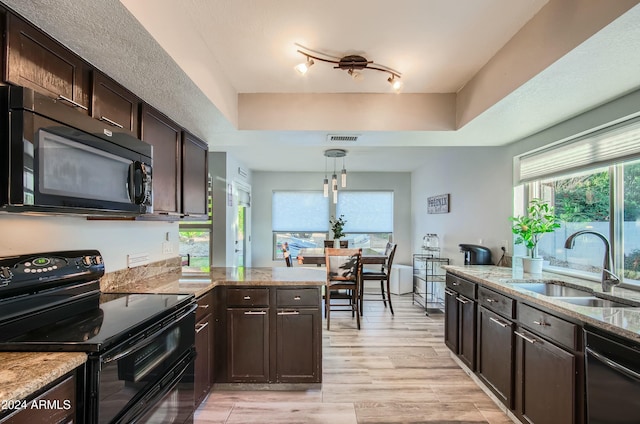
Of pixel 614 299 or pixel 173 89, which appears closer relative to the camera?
pixel 614 299

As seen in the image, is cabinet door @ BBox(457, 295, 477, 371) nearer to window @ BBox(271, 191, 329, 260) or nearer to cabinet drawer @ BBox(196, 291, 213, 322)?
cabinet drawer @ BBox(196, 291, 213, 322)

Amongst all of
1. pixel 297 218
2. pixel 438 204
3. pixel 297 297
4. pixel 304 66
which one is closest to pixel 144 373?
pixel 297 297

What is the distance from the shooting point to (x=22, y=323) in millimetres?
1325

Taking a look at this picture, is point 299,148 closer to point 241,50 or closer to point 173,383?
point 241,50

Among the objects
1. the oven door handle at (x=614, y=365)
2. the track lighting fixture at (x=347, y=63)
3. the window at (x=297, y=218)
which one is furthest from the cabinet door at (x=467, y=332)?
the window at (x=297, y=218)

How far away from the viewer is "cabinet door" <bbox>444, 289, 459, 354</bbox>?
2920 millimetres

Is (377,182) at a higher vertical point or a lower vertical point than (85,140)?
higher

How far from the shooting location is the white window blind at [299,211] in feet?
22.3

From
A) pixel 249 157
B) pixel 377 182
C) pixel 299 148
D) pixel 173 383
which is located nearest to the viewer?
pixel 173 383

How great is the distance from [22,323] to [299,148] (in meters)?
3.68

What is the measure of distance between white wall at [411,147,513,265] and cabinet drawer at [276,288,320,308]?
7.10 feet

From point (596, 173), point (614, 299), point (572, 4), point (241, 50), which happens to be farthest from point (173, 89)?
point (596, 173)

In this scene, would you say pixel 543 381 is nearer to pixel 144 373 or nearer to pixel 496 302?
pixel 496 302

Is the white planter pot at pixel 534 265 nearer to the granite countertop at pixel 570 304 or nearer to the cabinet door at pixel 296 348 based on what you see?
the granite countertop at pixel 570 304
